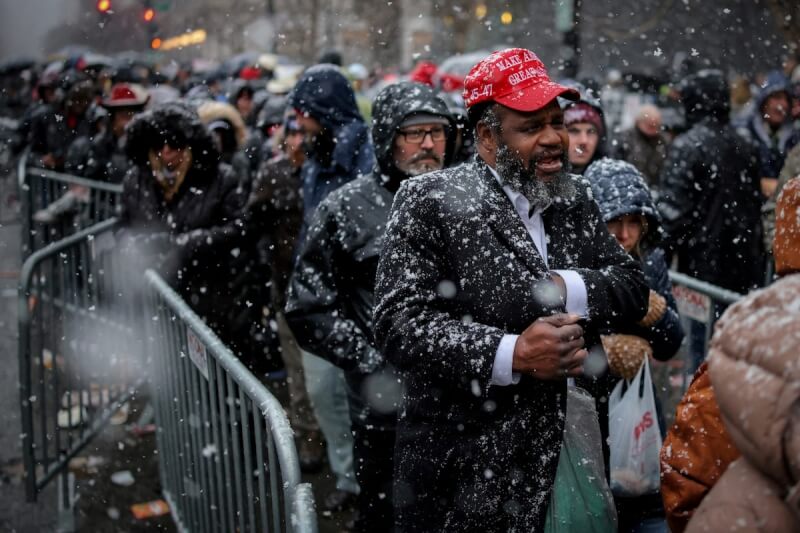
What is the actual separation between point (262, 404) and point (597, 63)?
1140 inches

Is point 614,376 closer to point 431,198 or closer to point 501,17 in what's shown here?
point 431,198

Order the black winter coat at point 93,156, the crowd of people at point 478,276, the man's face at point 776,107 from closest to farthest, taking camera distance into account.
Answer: the crowd of people at point 478,276
the man's face at point 776,107
the black winter coat at point 93,156

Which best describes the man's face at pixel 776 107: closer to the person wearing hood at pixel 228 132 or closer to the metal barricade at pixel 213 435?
the person wearing hood at pixel 228 132

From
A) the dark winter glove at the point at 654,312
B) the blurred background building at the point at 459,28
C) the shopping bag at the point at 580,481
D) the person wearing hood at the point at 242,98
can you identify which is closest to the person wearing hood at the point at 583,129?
the dark winter glove at the point at 654,312

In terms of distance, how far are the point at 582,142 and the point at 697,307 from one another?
1054 mm

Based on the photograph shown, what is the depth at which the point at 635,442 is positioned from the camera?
329 centimetres

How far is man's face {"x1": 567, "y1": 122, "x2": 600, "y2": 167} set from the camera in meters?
4.73

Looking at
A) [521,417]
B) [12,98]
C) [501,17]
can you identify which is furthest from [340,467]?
→ [501,17]

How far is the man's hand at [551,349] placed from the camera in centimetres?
245

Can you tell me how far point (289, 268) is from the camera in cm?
609

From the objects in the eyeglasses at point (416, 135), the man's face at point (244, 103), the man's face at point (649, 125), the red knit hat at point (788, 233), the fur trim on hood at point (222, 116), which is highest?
the man's face at point (244, 103)

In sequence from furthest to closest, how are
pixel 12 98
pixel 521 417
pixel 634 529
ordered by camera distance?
pixel 12 98 → pixel 634 529 → pixel 521 417

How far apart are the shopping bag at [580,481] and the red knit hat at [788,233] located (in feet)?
2.70

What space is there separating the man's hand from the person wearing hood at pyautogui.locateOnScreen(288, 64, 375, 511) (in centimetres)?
265
